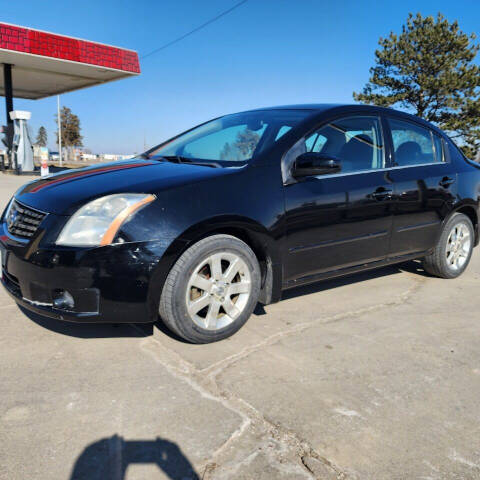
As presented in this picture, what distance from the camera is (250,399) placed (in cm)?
225

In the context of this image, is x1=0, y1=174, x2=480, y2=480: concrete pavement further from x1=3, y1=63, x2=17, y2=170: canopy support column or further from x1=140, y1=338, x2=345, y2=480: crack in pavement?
x1=3, y1=63, x2=17, y2=170: canopy support column

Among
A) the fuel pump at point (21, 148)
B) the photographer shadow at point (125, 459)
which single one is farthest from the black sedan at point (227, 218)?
the fuel pump at point (21, 148)

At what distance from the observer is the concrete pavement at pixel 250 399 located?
70.5 inches

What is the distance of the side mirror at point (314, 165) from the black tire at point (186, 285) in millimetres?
646

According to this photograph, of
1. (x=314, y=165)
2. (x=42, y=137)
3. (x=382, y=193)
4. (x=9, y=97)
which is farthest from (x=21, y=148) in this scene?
(x=42, y=137)

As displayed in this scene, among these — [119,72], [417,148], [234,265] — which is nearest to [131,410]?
[234,265]

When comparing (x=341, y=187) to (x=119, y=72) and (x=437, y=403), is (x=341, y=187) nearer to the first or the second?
(x=437, y=403)

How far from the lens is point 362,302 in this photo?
12.5 feet

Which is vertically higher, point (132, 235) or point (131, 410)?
point (132, 235)

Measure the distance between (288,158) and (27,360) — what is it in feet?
6.72

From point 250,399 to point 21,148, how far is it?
21622 mm

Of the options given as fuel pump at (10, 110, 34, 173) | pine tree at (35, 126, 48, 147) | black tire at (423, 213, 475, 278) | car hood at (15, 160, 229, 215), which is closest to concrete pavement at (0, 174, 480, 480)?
car hood at (15, 160, 229, 215)

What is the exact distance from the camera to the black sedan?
251 cm

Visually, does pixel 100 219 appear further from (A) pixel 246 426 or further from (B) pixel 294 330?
(B) pixel 294 330
